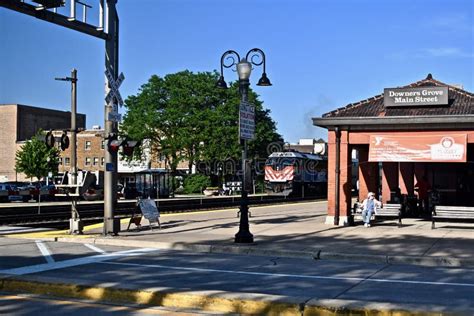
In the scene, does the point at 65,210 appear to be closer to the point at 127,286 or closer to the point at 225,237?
the point at 225,237

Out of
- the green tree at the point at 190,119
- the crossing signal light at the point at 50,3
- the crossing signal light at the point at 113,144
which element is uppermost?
the green tree at the point at 190,119

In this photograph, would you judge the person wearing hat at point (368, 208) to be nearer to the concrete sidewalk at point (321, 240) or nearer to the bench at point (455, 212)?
the concrete sidewalk at point (321, 240)

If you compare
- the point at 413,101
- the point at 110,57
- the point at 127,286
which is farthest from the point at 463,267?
the point at 110,57

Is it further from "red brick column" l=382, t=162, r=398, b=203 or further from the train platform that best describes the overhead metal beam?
"red brick column" l=382, t=162, r=398, b=203

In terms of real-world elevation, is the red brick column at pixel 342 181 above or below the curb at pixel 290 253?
above

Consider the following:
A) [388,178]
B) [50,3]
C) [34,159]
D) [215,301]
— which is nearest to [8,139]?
[34,159]

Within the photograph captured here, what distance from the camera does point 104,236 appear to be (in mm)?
17453

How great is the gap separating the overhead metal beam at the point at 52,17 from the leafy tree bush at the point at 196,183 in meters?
56.7

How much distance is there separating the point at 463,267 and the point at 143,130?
63891 millimetres

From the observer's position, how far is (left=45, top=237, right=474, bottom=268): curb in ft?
42.1

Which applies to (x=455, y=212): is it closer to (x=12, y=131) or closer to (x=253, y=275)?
(x=253, y=275)

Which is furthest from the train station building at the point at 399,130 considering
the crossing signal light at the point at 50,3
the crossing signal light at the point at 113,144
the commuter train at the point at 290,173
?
the commuter train at the point at 290,173

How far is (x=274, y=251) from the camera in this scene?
1438 centimetres

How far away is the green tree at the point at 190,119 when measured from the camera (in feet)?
236
